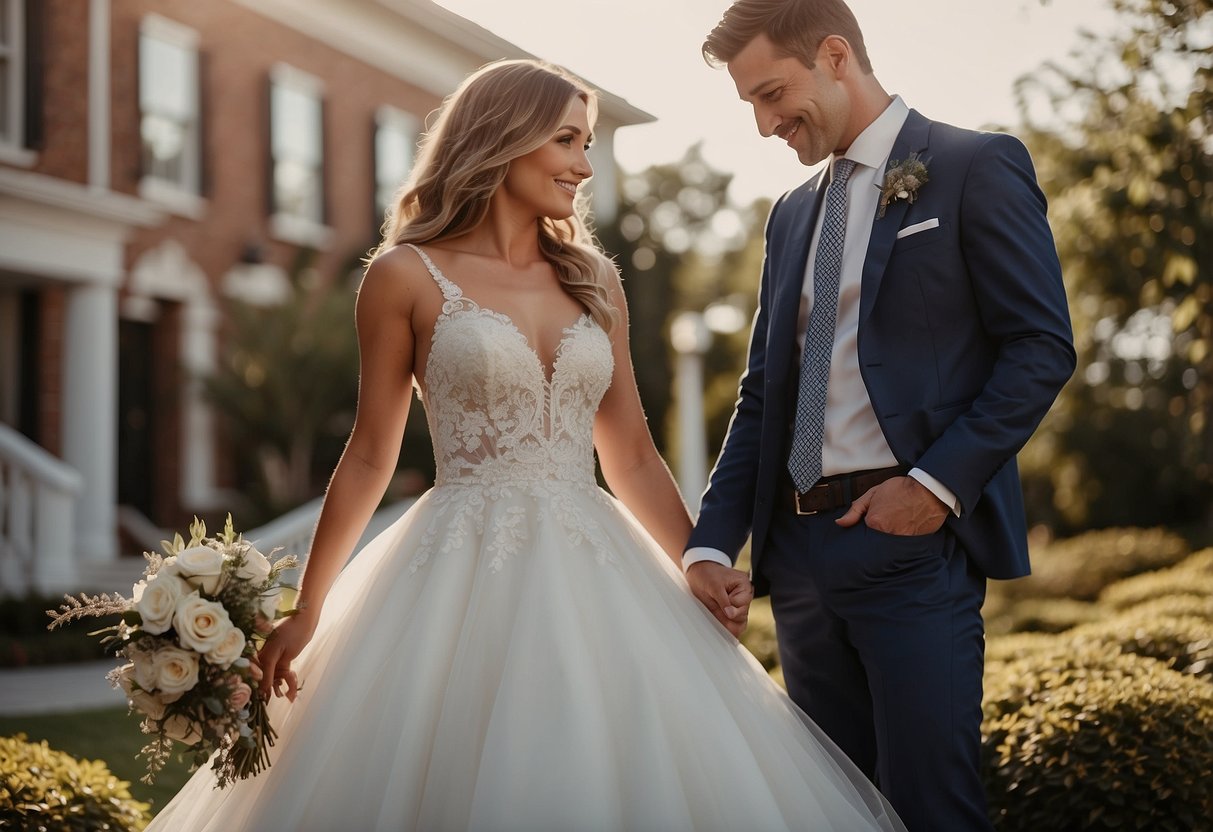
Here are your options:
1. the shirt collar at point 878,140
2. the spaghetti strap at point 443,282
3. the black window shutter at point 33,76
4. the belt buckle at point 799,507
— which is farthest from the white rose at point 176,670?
the black window shutter at point 33,76

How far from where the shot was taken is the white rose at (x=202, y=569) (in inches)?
131

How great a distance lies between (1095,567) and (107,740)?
12649 millimetres

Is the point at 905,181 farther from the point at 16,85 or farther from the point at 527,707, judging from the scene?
the point at 16,85

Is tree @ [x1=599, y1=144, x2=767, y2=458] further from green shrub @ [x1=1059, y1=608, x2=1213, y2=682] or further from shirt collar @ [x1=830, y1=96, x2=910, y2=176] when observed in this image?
shirt collar @ [x1=830, y1=96, x2=910, y2=176]

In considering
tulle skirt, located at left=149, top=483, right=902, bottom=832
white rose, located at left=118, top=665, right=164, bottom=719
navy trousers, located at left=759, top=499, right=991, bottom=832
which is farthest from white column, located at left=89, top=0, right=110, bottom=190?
navy trousers, located at left=759, top=499, right=991, bottom=832

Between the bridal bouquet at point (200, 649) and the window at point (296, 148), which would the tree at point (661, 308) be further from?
the bridal bouquet at point (200, 649)

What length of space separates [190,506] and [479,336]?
11.8 metres

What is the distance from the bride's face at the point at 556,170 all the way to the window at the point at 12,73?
1007cm

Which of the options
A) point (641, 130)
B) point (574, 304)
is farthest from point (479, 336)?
point (641, 130)

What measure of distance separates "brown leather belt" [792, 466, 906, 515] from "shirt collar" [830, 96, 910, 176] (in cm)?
85

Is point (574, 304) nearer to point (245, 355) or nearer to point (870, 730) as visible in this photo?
point (870, 730)

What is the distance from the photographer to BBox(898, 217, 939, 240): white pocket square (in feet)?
10.7

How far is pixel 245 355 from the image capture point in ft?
47.3

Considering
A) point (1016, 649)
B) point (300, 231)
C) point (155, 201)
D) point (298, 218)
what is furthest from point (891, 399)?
point (298, 218)
